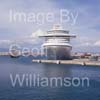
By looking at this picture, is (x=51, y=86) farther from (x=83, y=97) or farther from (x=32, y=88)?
(x=83, y=97)

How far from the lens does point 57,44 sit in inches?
1607

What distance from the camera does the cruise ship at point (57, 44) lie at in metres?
40.9

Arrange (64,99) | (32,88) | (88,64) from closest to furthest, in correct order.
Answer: (64,99)
(32,88)
(88,64)

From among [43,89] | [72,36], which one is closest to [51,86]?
[43,89]

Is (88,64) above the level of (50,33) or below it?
below

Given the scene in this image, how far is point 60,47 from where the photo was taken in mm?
40969

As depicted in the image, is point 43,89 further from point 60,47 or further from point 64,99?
point 60,47

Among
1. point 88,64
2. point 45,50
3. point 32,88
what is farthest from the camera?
point 45,50

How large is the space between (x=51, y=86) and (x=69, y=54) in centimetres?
2602

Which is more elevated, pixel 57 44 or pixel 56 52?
pixel 57 44

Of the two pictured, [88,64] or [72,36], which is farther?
[72,36]

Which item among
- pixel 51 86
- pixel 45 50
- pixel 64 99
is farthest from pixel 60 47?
pixel 64 99

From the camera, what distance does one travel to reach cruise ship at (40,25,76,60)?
40.9 metres

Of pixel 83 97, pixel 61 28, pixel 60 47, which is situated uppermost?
pixel 61 28
